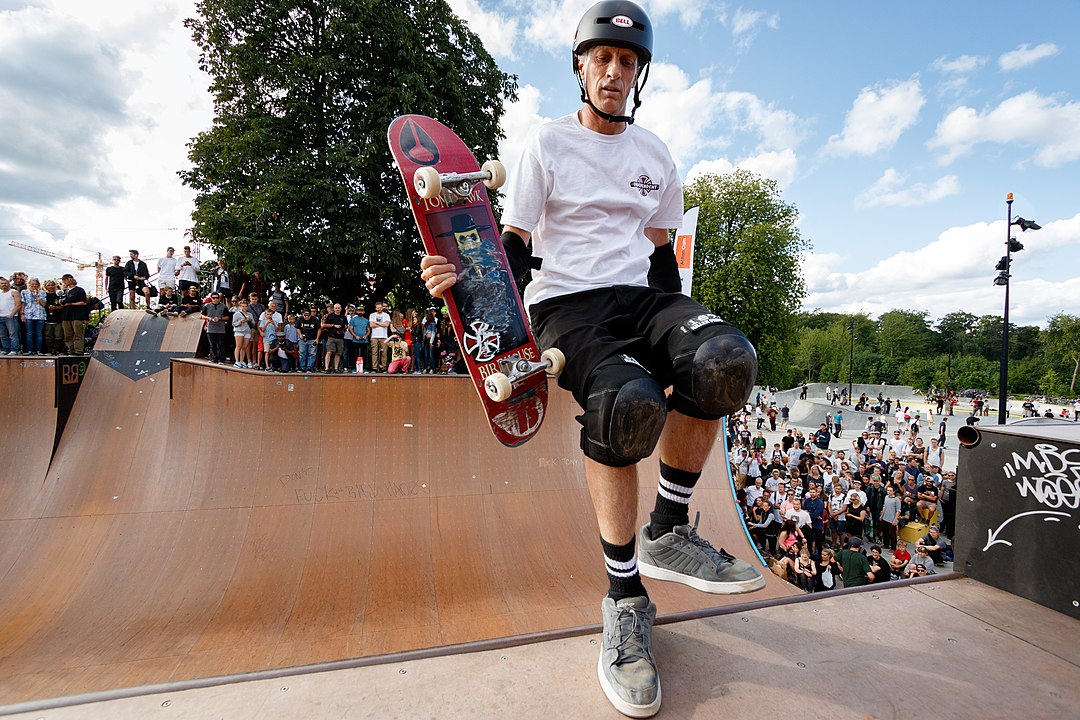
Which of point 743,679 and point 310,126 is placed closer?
point 743,679

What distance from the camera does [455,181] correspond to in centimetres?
224

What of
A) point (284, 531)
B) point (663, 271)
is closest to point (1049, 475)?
point (663, 271)

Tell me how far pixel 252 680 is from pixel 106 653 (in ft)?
15.8

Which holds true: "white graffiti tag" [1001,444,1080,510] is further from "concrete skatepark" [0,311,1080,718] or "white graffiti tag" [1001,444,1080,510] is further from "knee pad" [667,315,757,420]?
"knee pad" [667,315,757,420]

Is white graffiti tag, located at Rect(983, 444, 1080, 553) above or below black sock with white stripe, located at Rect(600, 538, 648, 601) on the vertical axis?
above

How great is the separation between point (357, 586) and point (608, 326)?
537 cm

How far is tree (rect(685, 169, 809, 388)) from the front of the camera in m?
26.0

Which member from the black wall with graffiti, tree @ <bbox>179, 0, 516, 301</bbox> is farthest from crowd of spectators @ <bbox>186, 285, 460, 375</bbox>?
the black wall with graffiti

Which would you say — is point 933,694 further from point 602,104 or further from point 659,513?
point 602,104

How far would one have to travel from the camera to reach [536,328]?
7.35 feet

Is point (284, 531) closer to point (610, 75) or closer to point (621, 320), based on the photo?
point (621, 320)

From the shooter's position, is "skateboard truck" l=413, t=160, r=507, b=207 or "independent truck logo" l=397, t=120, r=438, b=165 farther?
"independent truck logo" l=397, t=120, r=438, b=165

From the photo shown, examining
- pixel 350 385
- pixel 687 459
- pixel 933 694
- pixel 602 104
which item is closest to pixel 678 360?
pixel 687 459

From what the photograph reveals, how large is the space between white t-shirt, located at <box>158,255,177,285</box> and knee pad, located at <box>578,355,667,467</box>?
Result: 49.0 ft
